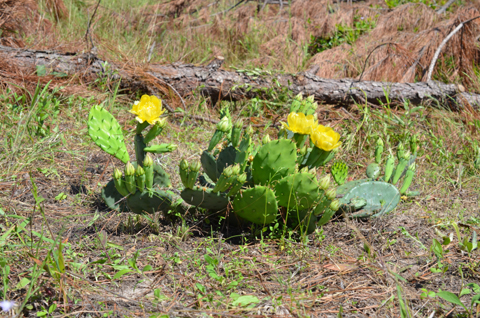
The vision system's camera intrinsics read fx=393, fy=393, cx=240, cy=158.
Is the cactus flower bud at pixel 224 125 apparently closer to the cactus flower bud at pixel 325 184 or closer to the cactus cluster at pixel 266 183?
the cactus cluster at pixel 266 183

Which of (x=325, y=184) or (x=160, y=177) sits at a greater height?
(x=325, y=184)

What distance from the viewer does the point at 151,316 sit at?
1.11 metres

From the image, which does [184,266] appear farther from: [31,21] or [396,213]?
[31,21]

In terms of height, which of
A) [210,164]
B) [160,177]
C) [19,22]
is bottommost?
[160,177]

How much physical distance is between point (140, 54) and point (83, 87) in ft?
2.95

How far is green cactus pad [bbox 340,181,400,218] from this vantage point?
6.02ft

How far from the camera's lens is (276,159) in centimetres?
158

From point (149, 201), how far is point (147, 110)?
0.37m

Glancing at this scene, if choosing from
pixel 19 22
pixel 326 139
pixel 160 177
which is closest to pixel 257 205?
pixel 326 139

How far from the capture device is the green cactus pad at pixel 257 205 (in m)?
1.48

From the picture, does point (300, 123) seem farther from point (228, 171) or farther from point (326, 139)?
point (228, 171)

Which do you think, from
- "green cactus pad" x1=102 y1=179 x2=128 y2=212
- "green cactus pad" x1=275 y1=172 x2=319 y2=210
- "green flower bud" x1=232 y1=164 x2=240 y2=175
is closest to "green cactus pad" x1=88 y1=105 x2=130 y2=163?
"green cactus pad" x1=102 y1=179 x2=128 y2=212

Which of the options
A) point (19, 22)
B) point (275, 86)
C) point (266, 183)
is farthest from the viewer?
point (19, 22)

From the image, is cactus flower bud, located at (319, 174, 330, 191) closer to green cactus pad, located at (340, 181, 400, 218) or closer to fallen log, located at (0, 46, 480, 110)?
green cactus pad, located at (340, 181, 400, 218)
